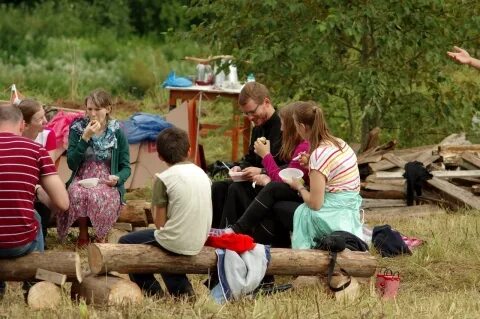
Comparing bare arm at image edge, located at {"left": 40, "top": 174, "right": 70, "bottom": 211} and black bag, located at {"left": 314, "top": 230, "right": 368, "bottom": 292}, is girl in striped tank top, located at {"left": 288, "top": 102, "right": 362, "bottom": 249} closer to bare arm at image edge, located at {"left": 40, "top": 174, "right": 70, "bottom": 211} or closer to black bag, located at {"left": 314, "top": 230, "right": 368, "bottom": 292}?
black bag, located at {"left": 314, "top": 230, "right": 368, "bottom": 292}

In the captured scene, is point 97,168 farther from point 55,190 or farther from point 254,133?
point 55,190

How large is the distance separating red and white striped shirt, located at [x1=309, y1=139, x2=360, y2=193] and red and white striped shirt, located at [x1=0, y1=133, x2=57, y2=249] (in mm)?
1962

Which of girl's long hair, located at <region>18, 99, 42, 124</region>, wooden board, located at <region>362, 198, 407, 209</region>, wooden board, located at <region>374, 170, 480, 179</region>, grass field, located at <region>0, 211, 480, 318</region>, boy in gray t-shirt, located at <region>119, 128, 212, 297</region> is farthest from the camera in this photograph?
wooden board, located at <region>374, 170, 480, 179</region>

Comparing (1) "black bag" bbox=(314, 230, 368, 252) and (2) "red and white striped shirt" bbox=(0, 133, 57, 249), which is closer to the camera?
(2) "red and white striped shirt" bbox=(0, 133, 57, 249)

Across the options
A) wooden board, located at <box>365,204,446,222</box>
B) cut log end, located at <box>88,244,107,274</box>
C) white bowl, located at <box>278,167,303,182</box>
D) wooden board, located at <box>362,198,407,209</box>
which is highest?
white bowl, located at <box>278,167,303,182</box>

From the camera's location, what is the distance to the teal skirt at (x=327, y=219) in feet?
25.6

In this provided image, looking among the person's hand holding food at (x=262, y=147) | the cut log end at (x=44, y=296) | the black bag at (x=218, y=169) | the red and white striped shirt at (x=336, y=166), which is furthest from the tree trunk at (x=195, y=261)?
the black bag at (x=218, y=169)

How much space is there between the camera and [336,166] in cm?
782

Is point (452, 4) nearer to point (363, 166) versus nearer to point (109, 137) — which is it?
point (363, 166)

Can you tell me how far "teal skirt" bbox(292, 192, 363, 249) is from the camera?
308 inches

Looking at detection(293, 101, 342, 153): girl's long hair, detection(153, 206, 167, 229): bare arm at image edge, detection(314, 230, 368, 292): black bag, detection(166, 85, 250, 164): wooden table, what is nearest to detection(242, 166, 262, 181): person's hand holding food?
detection(293, 101, 342, 153): girl's long hair

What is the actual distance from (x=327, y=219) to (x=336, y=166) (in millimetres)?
380

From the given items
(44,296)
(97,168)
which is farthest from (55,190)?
(97,168)

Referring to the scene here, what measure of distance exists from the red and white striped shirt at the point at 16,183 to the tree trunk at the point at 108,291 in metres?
0.49
